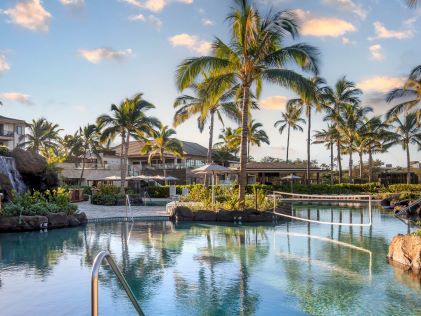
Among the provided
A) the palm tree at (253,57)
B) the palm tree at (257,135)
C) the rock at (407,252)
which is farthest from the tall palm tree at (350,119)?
the rock at (407,252)

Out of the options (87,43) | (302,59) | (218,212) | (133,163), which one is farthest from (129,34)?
(133,163)

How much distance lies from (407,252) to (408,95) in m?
24.9

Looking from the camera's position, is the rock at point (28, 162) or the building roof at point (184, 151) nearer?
the rock at point (28, 162)

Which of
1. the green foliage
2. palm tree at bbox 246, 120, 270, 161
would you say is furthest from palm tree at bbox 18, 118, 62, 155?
the green foliage

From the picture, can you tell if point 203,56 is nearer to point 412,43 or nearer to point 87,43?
point 87,43

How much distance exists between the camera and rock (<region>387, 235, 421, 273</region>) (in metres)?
10.4

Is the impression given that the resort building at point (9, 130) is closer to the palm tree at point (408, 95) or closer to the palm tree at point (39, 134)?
the palm tree at point (39, 134)

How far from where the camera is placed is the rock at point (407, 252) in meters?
10.4

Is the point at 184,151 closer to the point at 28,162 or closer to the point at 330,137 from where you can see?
the point at 330,137

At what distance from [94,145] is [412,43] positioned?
149ft

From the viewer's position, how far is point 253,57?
2042 centimetres

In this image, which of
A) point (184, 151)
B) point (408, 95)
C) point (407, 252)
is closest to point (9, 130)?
point (184, 151)

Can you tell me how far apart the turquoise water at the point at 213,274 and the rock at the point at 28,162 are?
34.1 feet

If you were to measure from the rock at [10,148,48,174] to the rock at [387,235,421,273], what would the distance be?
21839 millimetres
